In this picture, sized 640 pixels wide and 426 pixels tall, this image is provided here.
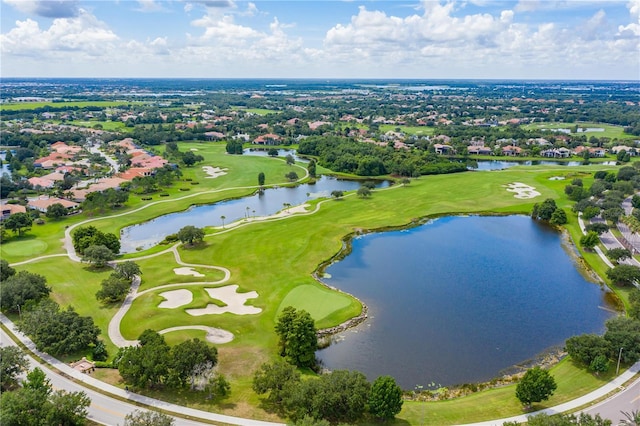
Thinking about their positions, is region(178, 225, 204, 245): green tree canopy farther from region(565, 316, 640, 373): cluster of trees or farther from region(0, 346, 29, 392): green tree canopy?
region(565, 316, 640, 373): cluster of trees

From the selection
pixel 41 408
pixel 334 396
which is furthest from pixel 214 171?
pixel 334 396

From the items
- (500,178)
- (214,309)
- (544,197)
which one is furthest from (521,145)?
(214,309)

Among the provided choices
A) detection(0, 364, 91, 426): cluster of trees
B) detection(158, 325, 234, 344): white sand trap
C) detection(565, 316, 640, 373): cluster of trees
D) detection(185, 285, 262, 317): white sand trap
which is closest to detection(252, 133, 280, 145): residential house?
detection(185, 285, 262, 317): white sand trap

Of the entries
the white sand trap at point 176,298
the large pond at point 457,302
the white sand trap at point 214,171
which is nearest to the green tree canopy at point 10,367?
the white sand trap at point 176,298

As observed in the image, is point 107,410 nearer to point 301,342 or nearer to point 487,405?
point 301,342

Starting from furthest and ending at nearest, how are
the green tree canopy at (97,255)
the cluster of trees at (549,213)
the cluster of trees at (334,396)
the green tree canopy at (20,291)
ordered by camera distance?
the cluster of trees at (549,213)
the green tree canopy at (97,255)
the green tree canopy at (20,291)
the cluster of trees at (334,396)

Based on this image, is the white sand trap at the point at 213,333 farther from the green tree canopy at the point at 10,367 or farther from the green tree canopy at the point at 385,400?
the green tree canopy at the point at 385,400

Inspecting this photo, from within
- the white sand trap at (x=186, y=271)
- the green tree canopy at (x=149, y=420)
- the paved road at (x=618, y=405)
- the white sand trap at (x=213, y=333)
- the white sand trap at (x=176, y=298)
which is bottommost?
the white sand trap at (x=213, y=333)
